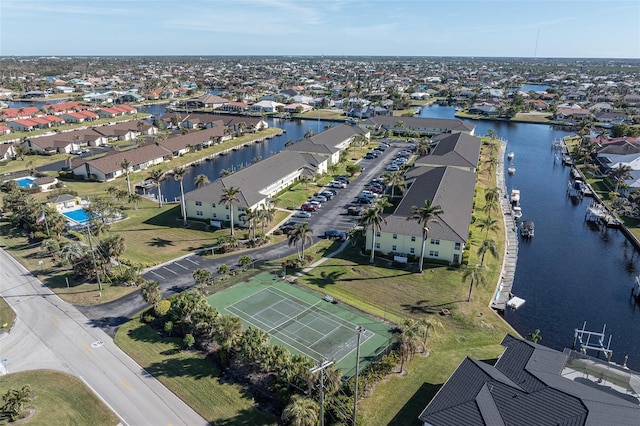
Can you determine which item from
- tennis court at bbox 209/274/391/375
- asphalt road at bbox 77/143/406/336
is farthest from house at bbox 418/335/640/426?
asphalt road at bbox 77/143/406/336

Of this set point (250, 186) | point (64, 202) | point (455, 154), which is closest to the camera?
point (250, 186)

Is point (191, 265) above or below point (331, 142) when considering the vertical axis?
below

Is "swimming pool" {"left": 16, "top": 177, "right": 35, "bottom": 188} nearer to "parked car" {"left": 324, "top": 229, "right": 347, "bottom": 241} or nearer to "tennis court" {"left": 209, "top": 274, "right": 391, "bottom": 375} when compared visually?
"tennis court" {"left": 209, "top": 274, "right": 391, "bottom": 375}

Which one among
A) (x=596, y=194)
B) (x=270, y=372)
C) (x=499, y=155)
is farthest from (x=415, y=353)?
(x=499, y=155)

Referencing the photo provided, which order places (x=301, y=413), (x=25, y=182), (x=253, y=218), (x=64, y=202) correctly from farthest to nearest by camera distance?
(x=25, y=182) → (x=64, y=202) → (x=253, y=218) → (x=301, y=413)

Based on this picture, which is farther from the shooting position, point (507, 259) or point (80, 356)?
point (507, 259)

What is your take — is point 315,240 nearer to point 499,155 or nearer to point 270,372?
point 270,372

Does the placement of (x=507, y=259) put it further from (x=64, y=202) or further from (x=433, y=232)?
(x=64, y=202)

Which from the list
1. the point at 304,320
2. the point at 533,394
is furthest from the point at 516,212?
the point at 533,394

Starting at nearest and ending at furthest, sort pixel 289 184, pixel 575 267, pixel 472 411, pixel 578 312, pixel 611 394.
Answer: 1. pixel 472 411
2. pixel 611 394
3. pixel 578 312
4. pixel 575 267
5. pixel 289 184
